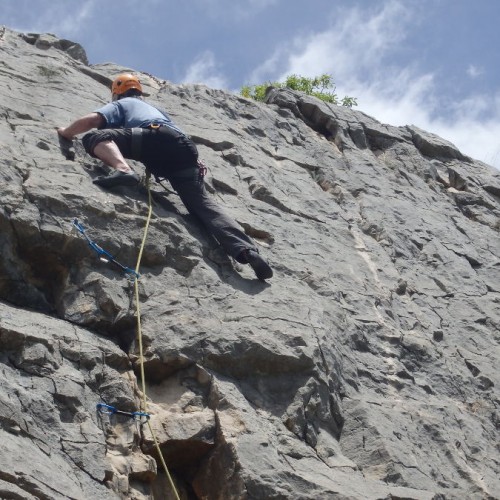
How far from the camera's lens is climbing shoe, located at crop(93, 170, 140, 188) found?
8984mm

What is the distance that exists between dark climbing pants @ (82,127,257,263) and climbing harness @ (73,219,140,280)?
1.20m

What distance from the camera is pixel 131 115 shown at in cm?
980

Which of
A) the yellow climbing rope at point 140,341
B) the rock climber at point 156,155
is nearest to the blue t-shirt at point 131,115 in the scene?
the rock climber at point 156,155

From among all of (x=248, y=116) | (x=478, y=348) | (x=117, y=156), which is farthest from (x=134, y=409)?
(x=248, y=116)

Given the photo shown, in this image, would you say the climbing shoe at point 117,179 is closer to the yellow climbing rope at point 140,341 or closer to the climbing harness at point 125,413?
the yellow climbing rope at point 140,341

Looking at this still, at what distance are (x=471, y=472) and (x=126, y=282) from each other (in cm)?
329

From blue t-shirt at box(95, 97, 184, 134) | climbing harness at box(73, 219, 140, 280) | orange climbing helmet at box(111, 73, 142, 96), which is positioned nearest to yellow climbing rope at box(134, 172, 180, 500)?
climbing harness at box(73, 219, 140, 280)

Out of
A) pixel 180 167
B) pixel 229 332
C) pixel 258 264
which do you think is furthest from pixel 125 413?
pixel 180 167

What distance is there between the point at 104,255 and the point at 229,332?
1209 mm

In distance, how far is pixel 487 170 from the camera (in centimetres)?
1525

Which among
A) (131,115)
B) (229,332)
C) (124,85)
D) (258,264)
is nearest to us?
(229,332)

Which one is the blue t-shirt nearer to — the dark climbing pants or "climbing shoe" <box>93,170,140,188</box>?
the dark climbing pants

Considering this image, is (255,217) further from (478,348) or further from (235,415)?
(235,415)

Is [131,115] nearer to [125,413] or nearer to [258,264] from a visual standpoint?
[258,264]
